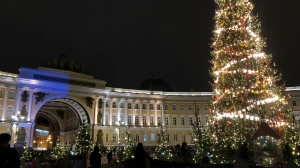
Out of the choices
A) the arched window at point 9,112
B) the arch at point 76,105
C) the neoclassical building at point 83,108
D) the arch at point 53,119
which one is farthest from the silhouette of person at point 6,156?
the arch at point 53,119

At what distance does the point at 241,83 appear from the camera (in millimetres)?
17719

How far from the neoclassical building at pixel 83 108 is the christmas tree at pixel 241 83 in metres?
14.8

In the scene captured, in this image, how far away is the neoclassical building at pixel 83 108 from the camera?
129 ft

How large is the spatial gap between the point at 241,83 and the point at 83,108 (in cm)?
3426

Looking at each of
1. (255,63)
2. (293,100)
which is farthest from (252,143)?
(293,100)

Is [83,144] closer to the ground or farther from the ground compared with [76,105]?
closer to the ground

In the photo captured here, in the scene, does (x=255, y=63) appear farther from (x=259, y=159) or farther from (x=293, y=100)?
(x=293, y=100)

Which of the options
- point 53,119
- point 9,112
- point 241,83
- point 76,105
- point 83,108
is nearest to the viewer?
point 241,83

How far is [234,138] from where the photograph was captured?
1652cm

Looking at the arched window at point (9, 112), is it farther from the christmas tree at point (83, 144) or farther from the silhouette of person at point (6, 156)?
the silhouette of person at point (6, 156)

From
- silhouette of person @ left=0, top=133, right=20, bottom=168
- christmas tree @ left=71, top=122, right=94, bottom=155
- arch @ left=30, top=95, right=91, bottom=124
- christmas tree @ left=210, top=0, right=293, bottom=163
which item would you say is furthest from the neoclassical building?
silhouette of person @ left=0, top=133, right=20, bottom=168

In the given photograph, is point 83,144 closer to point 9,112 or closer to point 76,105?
point 9,112

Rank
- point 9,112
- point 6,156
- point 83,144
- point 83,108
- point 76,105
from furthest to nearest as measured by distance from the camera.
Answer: point 76,105
point 83,108
point 9,112
point 83,144
point 6,156

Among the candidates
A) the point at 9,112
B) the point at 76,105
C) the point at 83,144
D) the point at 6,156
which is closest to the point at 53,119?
the point at 76,105
